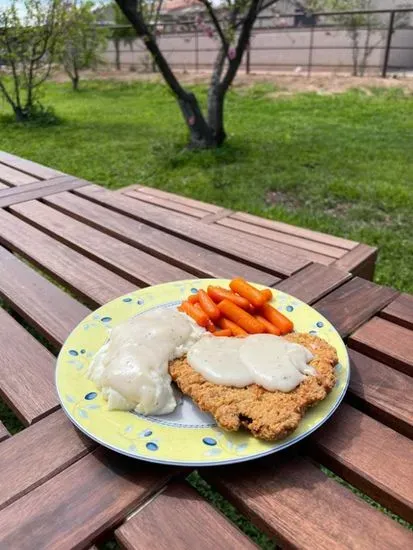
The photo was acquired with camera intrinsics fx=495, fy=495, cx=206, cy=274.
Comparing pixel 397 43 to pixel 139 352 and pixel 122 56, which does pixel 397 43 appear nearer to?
pixel 122 56

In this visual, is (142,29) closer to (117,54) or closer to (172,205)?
(172,205)

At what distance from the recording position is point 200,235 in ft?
6.98

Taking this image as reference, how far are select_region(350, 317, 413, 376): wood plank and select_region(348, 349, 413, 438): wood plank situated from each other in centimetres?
4

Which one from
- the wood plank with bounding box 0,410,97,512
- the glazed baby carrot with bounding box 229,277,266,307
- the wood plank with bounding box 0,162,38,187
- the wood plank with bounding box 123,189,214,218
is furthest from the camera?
the wood plank with bounding box 123,189,214,218

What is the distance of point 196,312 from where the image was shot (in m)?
1.31

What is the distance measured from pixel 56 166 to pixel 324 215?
3.55 metres

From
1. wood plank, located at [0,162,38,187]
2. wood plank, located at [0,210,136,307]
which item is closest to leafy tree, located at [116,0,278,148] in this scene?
wood plank, located at [0,162,38,187]

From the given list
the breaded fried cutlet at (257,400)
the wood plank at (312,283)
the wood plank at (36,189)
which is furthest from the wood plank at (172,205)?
the breaded fried cutlet at (257,400)

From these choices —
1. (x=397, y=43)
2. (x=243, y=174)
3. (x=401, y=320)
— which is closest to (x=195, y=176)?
(x=243, y=174)

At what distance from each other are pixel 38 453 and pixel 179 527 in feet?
1.12

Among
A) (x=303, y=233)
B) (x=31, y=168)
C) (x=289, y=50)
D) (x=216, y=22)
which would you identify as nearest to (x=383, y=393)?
(x=303, y=233)

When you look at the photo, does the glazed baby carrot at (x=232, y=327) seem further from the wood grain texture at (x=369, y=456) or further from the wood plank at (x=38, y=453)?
the wood plank at (x=38, y=453)

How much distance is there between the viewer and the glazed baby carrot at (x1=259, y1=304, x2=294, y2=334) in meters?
1.30

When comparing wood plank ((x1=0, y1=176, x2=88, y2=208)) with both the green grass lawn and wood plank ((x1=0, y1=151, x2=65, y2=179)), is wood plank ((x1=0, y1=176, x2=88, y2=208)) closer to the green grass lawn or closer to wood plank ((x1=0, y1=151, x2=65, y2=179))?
wood plank ((x1=0, y1=151, x2=65, y2=179))
